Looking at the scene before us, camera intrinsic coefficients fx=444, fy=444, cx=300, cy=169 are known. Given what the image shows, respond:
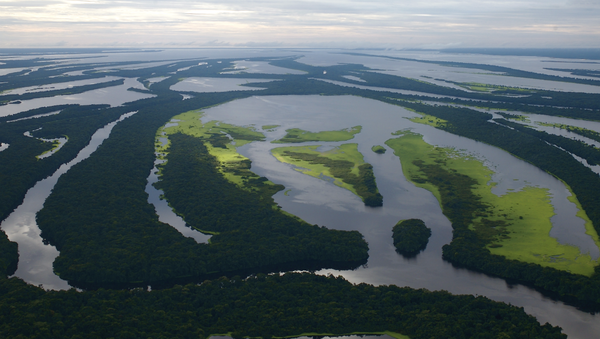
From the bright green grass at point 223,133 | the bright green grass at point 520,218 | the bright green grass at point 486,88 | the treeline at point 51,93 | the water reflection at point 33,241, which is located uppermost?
the bright green grass at point 486,88

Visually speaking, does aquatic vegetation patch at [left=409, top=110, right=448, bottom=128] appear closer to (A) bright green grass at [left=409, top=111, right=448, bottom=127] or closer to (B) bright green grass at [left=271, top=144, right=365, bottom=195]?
(A) bright green grass at [left=409, top=111, right=448, bottom=127]

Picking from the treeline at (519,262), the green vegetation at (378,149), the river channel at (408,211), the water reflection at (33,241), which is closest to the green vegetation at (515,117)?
the treeline at (519,262)

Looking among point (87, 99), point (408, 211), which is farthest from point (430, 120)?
point (87, 99)

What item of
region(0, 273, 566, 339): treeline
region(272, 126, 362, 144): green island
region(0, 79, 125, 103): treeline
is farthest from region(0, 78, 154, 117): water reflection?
region(0, 273, 566, 339): treeline

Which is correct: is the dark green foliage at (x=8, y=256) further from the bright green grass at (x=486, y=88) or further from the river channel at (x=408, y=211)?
the bright green grass at (x=486, y=88)

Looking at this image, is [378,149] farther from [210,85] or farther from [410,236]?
[210,85]

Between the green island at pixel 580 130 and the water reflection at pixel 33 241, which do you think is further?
the green island at pixel 580 130

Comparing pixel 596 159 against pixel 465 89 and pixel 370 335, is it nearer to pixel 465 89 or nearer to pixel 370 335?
pixel 370 335
